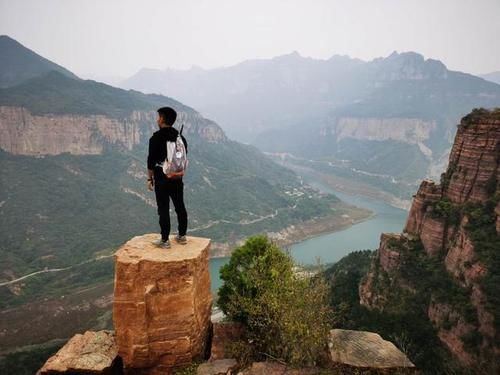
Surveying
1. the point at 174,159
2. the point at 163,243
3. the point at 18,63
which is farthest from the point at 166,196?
the point at 18,63

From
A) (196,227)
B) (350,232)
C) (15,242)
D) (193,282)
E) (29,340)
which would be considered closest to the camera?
(193,282)

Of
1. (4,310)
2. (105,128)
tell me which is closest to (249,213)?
(105,128)

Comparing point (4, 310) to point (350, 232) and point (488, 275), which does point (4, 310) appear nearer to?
point (488, 275)

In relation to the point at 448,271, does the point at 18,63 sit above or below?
above

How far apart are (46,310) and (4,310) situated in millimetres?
5921

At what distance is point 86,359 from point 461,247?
2920 centimetres

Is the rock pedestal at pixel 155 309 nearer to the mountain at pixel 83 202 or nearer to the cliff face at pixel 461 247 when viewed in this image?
the cliff face at pixel 461 247

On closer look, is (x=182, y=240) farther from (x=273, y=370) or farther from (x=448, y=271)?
(x=448, y=271)

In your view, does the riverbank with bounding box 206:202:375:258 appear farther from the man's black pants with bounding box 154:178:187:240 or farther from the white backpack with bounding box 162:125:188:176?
the white backpack with bounding box 162:125:188:176

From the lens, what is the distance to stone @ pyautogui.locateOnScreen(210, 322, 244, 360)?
9.24 m

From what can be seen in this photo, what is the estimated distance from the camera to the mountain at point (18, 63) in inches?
5586

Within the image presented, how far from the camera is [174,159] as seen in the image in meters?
8.87

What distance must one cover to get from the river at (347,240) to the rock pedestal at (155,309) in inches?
2164

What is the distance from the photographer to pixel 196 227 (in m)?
94.8
